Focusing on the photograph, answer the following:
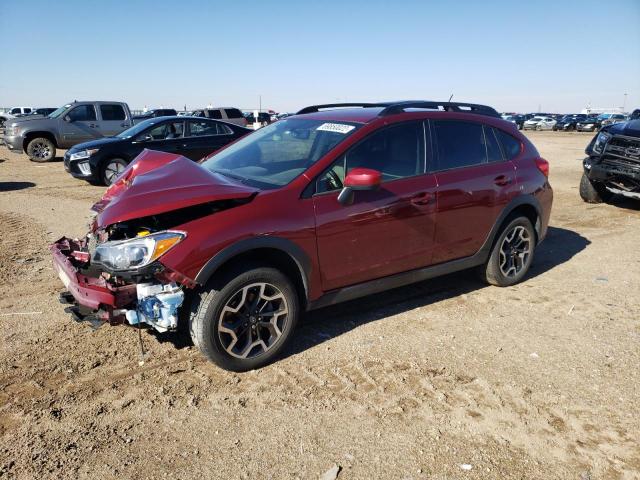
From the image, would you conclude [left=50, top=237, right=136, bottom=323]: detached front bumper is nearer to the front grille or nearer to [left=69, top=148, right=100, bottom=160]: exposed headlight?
the front grille

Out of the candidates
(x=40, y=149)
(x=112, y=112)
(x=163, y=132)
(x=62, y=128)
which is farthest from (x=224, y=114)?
(x=163, y=132)

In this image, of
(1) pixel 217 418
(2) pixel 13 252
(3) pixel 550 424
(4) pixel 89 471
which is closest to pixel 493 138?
(3) pixel 550 424

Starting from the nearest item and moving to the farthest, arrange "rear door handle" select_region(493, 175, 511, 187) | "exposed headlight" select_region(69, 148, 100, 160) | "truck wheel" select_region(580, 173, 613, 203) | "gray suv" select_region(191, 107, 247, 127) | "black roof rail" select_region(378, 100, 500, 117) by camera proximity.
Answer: "black roof rail" select_region(378, 100, 500, 117), "rear door handle" select_region(493, 175, 511, 187), "truck wheel" select_region(580, 173, 613, 203), "exposed headlight" select_region(69, 148, 100, 160), "gray suv" select_region(191, 107, 247, 127)

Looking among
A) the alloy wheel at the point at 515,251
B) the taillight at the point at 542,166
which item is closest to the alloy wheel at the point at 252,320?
the alloy wheel at the point at 515,251

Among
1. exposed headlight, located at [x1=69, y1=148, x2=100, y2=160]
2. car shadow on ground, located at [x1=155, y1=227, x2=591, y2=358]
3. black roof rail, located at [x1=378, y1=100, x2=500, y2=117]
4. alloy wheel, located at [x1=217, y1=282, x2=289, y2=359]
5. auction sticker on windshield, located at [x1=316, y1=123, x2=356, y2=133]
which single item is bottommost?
car shadow on ground, located at [x1=155, y1=227, x2=591, y2=358]

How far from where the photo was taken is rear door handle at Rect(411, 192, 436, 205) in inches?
162

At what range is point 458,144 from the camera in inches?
181

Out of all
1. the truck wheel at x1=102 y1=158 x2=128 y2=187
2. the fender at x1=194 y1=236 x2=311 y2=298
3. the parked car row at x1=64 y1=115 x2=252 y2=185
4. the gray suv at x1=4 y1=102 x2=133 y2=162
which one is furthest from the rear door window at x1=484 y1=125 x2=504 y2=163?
the gray suv at x1=4 y1=102 x2=133 y2=162

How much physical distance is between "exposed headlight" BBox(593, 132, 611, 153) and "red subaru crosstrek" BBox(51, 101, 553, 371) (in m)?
4.76

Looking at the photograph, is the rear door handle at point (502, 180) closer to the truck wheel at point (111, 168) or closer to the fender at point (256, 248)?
the fender at point (256, 248)

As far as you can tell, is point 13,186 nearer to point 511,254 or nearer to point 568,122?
point 511,254

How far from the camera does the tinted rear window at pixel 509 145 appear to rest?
5.02m

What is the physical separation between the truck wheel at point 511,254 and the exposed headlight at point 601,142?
15.3ft

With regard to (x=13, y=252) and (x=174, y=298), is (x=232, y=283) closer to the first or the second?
(x=174, y=298)
